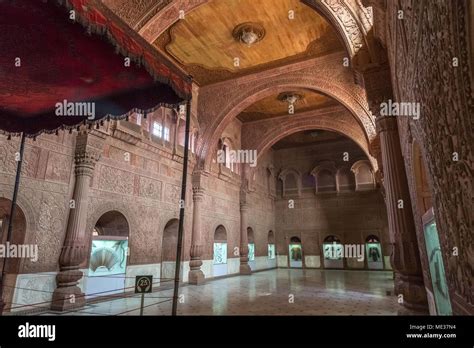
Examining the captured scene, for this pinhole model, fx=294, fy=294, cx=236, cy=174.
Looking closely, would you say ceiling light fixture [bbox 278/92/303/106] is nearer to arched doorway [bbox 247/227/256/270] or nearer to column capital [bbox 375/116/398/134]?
arched doorway [bbox 247/227/256/270]

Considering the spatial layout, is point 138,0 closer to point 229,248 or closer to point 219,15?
point 219,15

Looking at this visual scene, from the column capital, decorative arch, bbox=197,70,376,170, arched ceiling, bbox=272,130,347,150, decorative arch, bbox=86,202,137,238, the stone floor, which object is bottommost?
the stone floor

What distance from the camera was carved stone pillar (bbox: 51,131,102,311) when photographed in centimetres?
564

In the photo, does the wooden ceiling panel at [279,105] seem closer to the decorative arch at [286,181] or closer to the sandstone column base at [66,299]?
the decorative arch at [286,181]

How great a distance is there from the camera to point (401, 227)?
4527 mm

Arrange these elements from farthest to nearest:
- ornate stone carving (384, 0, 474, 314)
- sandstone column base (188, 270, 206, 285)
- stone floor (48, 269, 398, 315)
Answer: sandstone column base (188, 270, 206, 285) < stone floor (48, 269, 398, 315) < ornate stone carving (384, 0, 474, 314)

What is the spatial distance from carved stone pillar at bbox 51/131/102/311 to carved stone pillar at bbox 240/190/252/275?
25.8 ft

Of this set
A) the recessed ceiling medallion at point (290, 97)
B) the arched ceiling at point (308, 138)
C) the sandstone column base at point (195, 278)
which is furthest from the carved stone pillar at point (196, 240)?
the arched ceiling at point (308, 138)

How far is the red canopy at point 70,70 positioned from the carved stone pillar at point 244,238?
9080 millimetres

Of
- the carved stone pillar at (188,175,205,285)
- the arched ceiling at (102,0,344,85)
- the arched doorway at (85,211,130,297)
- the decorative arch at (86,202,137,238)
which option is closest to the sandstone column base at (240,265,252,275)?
the carved stone pillar at (188,175,205,285)

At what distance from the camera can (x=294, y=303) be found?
6.57 metres

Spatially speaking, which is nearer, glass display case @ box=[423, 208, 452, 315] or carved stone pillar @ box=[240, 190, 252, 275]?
glass display case @ box=[423, 208, 452, 315]

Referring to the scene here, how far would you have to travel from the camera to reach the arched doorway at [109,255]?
265 inches
